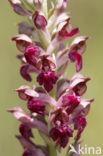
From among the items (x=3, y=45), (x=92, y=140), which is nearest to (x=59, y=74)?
(x=92, y=140)

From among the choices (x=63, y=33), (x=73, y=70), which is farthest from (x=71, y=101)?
(x=73, y=70)

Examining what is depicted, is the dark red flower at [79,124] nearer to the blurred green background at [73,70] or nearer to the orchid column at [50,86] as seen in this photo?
the orchid column at [50,86]

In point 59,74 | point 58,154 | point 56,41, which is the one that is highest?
point 56,41

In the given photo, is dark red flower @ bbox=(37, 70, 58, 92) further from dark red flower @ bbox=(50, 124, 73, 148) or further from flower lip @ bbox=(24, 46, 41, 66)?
dark red flower @ bbox=(50, 124, 73, 148)

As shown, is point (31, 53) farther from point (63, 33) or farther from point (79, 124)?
point (79, 124)

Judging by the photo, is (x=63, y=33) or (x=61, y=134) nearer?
(x=61, y=134)

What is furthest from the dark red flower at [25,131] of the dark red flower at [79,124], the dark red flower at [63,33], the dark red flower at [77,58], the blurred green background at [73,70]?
the blurred green background at [73,70]

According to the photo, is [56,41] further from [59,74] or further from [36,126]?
[36,126]
